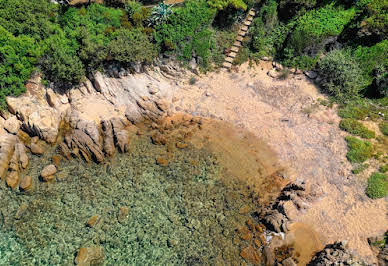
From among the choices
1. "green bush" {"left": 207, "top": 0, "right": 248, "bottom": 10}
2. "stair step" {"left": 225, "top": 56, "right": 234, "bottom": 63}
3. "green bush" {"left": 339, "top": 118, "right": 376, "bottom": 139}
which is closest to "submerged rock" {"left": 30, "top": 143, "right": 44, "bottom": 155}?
"stair step" {"left": 225, "top": 56, "right": 234, "bottom": 63}

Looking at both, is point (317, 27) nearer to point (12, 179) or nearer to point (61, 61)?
point (61, 61)

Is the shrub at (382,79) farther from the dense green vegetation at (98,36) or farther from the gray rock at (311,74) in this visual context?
the dense green vegetation at (98,36)

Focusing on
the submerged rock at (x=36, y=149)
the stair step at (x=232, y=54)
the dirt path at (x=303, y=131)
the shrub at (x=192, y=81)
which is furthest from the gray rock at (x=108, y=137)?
the stair step at (x=232, y=54)

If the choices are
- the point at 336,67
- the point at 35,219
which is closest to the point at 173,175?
the point at 35,219

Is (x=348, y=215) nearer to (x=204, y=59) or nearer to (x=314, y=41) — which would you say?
(x=314, y=41)

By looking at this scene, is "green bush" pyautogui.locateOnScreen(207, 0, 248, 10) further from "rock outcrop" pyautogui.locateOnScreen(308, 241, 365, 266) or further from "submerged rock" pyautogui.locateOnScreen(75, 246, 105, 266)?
"submerged rock" pyautogui.locateOnScreen(75, 246, 105, 266)

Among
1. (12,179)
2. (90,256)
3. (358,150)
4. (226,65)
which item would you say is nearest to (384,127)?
(358,150)
